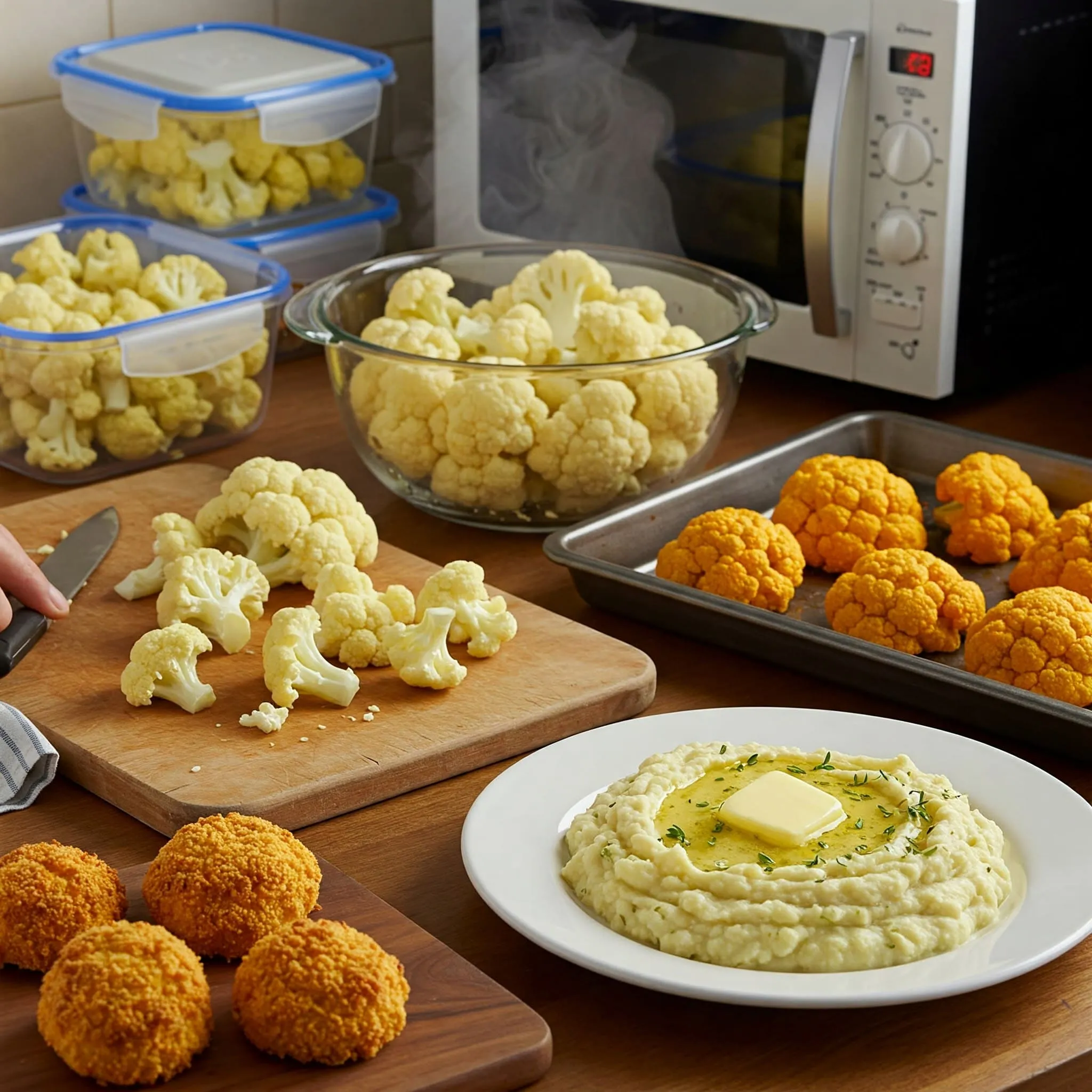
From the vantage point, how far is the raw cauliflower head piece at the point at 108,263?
165cm

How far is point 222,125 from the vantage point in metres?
1.77

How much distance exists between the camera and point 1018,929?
0.83 metres

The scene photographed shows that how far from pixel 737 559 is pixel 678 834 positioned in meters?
0.40

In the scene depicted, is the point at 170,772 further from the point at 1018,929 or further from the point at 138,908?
the point at 1018,929

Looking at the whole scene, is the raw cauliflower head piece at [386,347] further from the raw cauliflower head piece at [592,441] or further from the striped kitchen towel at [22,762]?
the striped kitchen towel at [22,762]

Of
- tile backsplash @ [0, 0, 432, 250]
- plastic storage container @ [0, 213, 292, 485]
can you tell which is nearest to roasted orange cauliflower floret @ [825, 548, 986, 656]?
plastic storage container @ [0, 213, 292, 485]

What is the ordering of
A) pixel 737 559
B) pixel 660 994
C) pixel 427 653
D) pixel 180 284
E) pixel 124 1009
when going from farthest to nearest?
pixel 180 284, pixel 737 559, pixel 427 653, pixel 660 994, pixel 124 1009

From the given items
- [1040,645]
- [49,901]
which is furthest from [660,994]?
[1040,645]

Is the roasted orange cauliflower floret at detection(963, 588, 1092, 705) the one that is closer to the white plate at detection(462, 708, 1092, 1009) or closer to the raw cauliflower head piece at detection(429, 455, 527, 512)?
the white plate at detection(462, 708, 1092, 1009)

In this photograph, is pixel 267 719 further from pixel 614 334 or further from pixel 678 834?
pixel 614 334

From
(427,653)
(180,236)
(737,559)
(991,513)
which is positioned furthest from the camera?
(180,236)

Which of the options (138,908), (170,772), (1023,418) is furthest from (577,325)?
(138,908)

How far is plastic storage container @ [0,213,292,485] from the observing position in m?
1.50

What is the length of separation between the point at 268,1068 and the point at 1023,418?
1.20 meters
